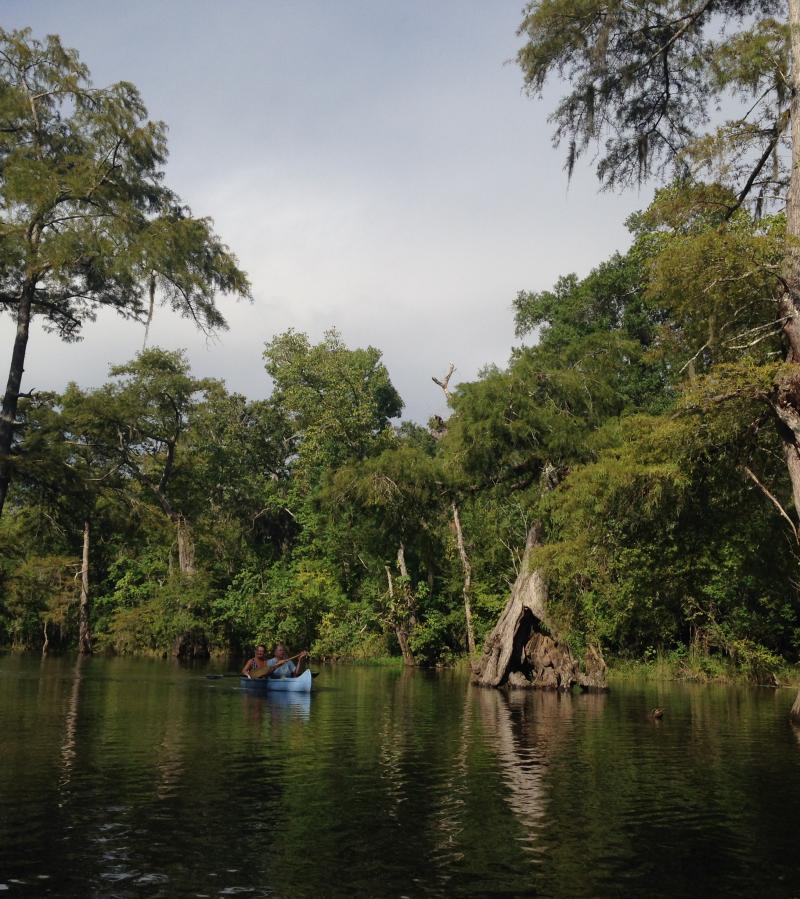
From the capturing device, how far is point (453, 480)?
34.6 metres

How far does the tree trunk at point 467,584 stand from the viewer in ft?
146

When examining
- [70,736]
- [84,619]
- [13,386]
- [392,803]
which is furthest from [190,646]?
[392,803]

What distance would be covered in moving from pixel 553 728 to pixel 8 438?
15.1 meters

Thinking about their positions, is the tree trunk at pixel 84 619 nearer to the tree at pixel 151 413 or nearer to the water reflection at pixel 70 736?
the tree at pixel 151 413

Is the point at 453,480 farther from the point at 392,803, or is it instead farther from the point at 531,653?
the point at 392,803

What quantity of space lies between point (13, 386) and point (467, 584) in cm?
2659

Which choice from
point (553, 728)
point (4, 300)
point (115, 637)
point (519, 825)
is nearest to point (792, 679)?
point (553, 728)

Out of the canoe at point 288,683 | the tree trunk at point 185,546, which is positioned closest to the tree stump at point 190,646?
the tree trunk at point 185,546

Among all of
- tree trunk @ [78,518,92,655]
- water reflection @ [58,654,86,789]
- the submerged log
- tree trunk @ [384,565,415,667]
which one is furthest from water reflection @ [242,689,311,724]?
tree trunk @ [78,518,92,655]

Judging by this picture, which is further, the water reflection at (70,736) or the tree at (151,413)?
the tree at (151,413)

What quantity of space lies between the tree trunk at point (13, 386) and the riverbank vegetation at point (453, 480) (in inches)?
6.5

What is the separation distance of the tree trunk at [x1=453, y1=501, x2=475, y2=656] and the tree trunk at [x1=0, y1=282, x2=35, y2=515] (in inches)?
932

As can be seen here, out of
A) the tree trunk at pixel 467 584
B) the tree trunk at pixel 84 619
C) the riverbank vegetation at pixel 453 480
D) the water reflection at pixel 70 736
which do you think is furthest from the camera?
the tree trunk at pixel 84 619

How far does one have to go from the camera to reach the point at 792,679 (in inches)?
1321
